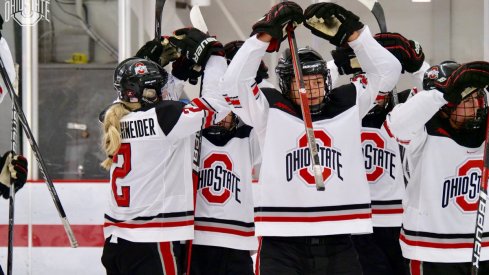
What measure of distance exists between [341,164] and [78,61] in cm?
262

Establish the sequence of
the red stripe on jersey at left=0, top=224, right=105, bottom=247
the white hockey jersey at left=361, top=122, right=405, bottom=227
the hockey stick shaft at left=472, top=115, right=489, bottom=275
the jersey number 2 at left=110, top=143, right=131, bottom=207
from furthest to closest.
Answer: the red stripe on jersey at left=0, top=224, right=105, bottom=247
the white hockey jersey at left=361, top=122, right=405, bottom=227
the jersey number 2 at left=110, top=143, right=131, bottom=207
the hockey stick shaft at left=472, top=115, right=489, bottom=275

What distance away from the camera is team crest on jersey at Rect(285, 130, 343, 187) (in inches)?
132

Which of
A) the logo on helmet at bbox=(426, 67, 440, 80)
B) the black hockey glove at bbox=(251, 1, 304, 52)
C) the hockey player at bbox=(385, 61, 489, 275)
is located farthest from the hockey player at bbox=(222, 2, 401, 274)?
the logo on helmet at bbox=(426, 67, 440, 80)

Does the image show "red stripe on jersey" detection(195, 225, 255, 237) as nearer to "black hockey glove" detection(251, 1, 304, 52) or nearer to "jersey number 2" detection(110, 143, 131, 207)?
"jersey number 2" detection(110, 143, 131, 207)

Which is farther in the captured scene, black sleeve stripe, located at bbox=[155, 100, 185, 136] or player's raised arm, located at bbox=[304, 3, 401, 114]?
black sleeve stripe, located at bbox=[155, 100, 185, 136]

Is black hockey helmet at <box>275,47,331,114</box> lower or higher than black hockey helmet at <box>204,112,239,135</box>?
higher

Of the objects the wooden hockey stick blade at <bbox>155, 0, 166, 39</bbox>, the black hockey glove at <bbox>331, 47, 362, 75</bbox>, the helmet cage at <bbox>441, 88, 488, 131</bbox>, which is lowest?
the helmet cage at <bbox>441, 88, 488, 131</bbox>

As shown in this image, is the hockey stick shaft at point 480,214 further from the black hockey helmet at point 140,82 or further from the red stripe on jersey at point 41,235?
the red stripe on jersey at point 41,235

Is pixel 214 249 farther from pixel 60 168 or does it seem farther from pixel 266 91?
pixel 60 168

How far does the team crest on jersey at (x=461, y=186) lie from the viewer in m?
3.44

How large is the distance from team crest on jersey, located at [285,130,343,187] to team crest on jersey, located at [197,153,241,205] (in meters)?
0.85

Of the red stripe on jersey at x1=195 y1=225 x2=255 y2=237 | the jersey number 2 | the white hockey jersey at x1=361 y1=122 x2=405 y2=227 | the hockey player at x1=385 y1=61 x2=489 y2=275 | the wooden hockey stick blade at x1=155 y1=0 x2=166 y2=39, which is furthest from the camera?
the wooden hockey stick blade at x1=155 y1=0 x2=166 y2=39

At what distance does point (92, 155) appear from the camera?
5.62m

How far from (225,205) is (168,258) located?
1.16ft
